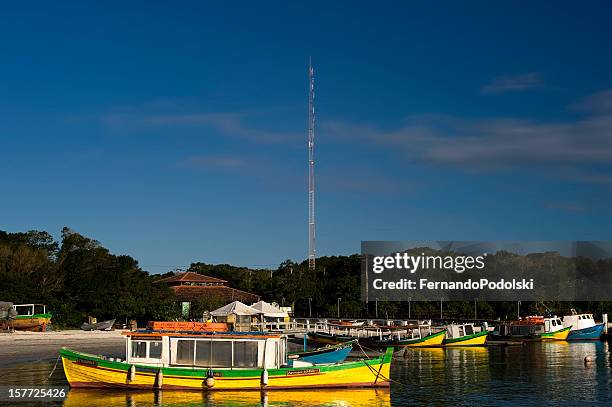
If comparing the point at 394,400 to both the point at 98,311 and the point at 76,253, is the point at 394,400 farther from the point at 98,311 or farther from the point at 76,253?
the point at 76,253

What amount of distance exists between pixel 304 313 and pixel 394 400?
80.9 metres

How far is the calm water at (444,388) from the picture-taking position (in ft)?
106

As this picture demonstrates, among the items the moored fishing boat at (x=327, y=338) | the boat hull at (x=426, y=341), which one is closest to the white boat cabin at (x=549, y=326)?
the boat hull at (x=426, y=341)

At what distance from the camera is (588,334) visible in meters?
73.4

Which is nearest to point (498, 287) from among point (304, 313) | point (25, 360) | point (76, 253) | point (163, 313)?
point (304, 313)

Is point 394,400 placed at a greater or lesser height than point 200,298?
lesser

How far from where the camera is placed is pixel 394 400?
33.0 m

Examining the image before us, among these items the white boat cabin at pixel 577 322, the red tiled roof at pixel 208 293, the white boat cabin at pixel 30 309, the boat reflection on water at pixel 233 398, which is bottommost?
the boat reflection on water at pixel 233 398

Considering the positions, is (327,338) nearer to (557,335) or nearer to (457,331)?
(457,331)

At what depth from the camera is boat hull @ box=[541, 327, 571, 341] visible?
72.3 meters

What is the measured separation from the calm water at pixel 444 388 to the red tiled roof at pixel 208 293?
35985 mm

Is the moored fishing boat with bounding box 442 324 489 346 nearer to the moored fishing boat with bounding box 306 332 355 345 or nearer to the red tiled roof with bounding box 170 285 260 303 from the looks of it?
the moored fishing boat with bounding box 306 332 355 345

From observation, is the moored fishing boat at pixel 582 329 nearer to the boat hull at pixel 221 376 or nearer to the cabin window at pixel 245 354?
the boat hull at pixel 221 376

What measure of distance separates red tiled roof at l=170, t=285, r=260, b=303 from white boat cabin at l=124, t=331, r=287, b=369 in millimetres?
48409
